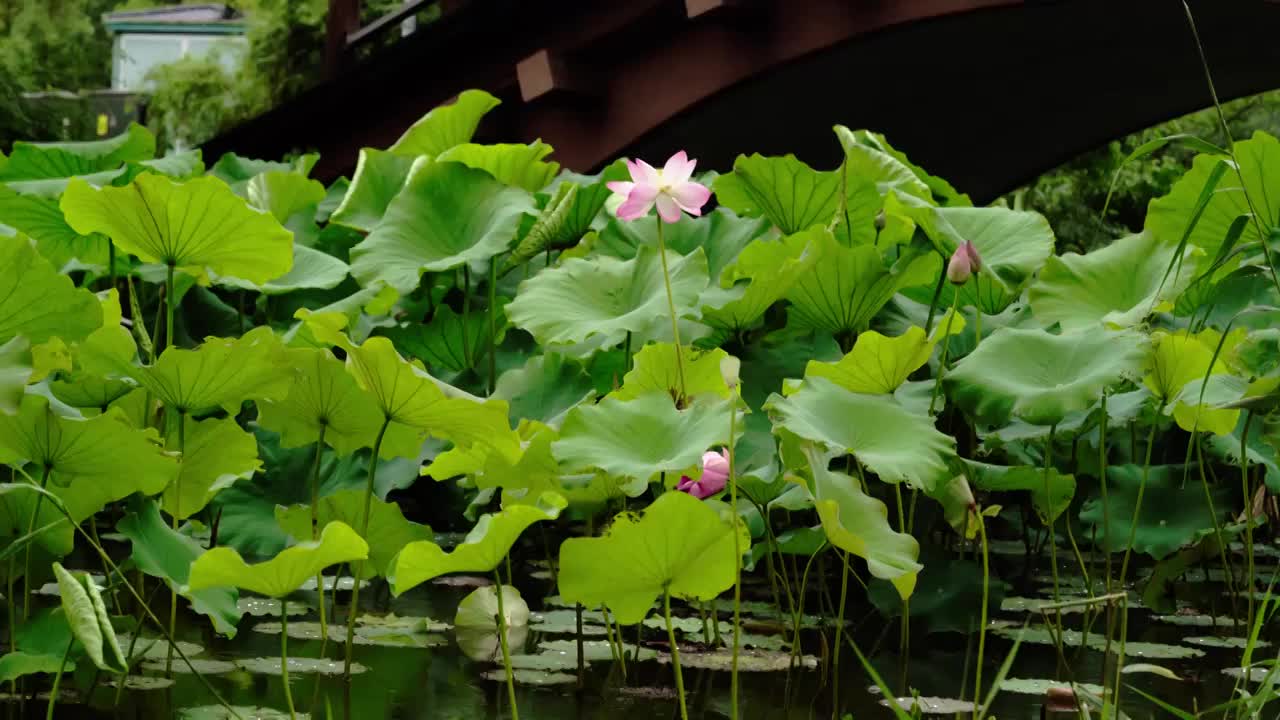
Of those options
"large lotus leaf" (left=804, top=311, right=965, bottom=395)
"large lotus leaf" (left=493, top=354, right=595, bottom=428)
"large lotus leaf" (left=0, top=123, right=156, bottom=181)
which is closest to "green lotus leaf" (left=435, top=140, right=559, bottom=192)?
"large lotus leaf" (left=493, top=354, right=595, bottom=428)

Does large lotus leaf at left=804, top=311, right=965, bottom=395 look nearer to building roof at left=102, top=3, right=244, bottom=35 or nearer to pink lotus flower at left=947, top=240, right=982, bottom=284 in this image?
pink lotus flower at left=947, top=240, right=982, bottom=284

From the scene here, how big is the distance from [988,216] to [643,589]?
775 mm

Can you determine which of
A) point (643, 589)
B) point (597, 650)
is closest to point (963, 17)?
point (597, 650)

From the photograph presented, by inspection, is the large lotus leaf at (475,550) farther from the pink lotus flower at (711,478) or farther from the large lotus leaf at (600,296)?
the large lotus leaf at (600,296)

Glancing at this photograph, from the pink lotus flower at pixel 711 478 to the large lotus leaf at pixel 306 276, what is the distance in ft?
2.58

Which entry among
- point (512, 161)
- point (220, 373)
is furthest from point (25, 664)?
point (512, 161)

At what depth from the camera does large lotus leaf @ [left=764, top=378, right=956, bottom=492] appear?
1025 mm

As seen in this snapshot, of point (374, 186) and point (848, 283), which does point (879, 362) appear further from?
point (374, 186)

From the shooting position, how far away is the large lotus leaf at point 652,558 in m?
0.90

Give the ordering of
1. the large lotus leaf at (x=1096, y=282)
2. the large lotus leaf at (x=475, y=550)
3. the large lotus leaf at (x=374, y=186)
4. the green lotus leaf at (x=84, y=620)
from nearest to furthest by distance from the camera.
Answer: the green lotus leaf at (x=84, y=620) < the large lotus leaf at (x=475, y=550) < the large lotus leaf at (x=1096, y=282) < the large lotus leaf at (x=374, y=186)

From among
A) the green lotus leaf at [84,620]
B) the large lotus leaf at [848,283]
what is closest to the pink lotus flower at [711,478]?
the large lotus leaf at [848,283]

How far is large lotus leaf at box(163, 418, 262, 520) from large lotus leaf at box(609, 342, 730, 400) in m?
0.36

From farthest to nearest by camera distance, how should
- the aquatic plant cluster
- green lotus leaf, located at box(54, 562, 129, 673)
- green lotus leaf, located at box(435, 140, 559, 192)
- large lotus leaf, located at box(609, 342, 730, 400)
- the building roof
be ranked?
1. the building roof
2. green lotus leaf, located at box(435, 140, 559, 192)
3. large lotus leaf, located at box(609, 342, 730, 400)
4. the aquatic plant cluster
5. green lotus leaf, located at box(54, 562, 129, 673)

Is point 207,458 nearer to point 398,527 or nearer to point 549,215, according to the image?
point 398,527
